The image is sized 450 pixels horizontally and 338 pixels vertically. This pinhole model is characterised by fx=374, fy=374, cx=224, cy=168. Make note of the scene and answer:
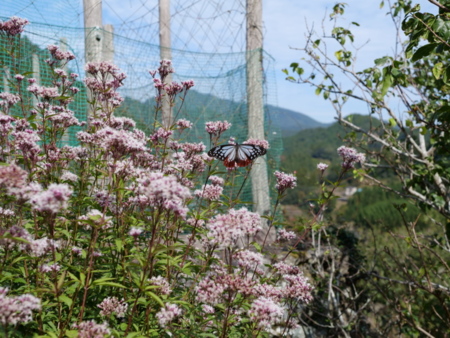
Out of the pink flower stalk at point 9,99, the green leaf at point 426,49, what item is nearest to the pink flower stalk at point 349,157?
the green leaf at point 426,49

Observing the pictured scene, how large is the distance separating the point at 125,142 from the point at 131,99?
6.90 meters

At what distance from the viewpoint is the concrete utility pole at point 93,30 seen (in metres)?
6.80

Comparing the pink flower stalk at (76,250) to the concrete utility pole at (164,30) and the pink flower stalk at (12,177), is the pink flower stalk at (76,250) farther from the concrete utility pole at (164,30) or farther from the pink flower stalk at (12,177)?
the concrete utility pole at (164,30)

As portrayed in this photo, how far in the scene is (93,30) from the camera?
6.72 m

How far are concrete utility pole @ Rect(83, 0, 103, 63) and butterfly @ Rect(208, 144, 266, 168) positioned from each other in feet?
13.8

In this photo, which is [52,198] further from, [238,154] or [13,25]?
[13,25]

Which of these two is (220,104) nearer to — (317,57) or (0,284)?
(317,57)

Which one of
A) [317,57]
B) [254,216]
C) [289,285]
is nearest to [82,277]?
[254,216]

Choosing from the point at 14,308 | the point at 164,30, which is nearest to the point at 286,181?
the point at 14,308

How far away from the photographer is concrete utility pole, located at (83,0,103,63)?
22.3 ft

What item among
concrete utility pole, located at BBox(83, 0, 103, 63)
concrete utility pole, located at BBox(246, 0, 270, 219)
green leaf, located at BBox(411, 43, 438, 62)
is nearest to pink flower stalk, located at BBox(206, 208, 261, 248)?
green leaf, located at BBox(411, 43, 438, 62)

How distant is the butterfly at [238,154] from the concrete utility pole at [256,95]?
3.82m

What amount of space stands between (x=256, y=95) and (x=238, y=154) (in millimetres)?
4337

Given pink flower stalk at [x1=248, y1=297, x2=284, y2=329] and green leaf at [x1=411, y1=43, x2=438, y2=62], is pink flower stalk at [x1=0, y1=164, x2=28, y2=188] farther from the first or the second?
green leaf at [x1=411, y1=43, x2=438, y2=62]
